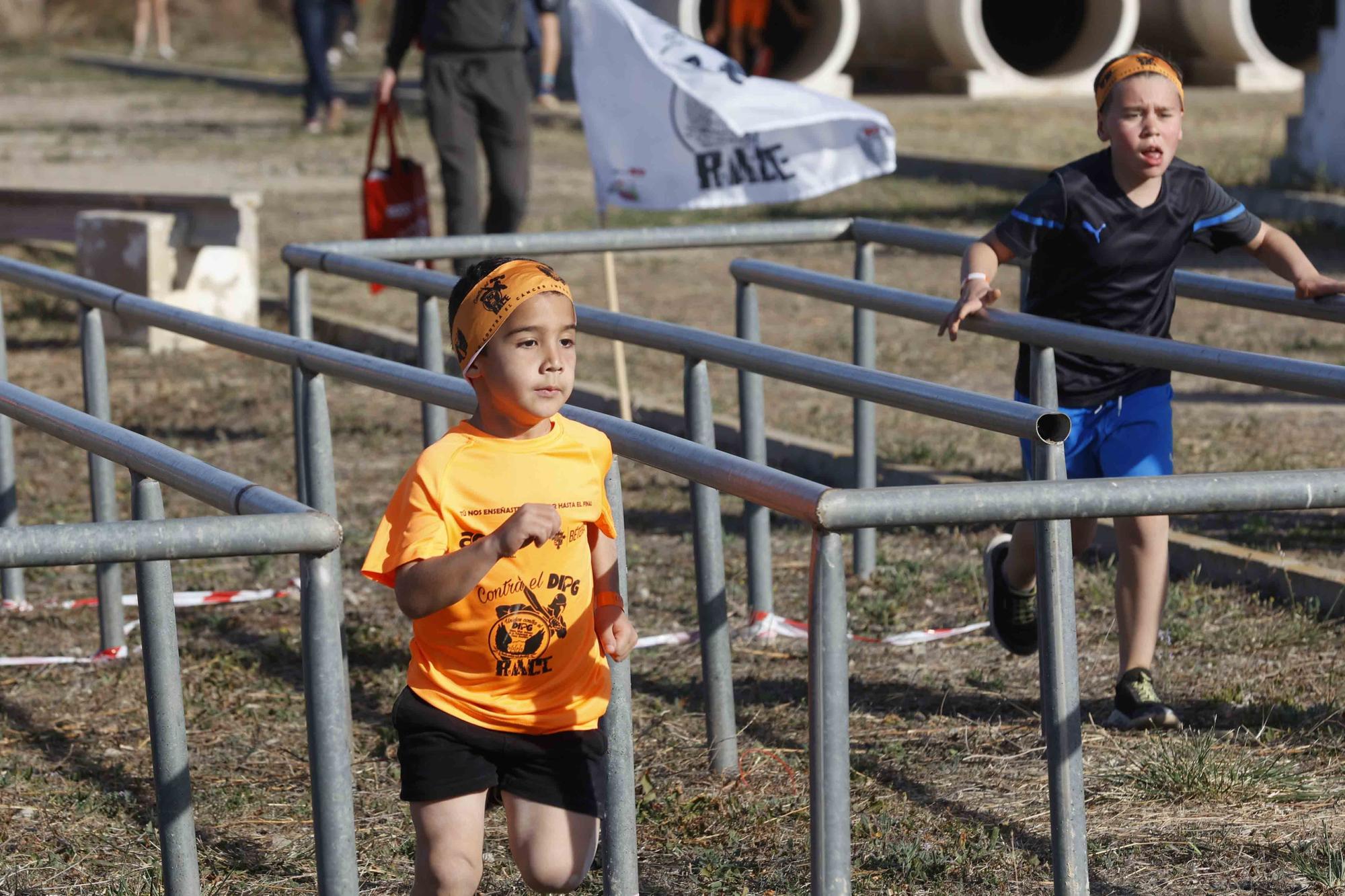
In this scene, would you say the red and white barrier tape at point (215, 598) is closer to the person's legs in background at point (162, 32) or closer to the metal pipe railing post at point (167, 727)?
the metal pipe railing post at point (167, 727)

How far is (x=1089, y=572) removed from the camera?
5328 mm

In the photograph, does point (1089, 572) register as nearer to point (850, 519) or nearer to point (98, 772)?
point (98, 772)

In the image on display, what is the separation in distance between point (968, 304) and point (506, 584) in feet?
5.31

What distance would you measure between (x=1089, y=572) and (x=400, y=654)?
1.86 metres

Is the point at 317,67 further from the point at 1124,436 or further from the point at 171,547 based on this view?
the point at 171,547

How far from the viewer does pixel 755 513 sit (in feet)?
16.1

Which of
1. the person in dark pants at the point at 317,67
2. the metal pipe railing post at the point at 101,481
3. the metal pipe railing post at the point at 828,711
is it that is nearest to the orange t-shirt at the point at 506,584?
the metal pipe railing post at the point at 828,711

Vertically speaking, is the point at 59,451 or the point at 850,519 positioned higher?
the point at 850,519

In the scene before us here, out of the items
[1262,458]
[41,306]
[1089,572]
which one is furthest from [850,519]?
[41,306]

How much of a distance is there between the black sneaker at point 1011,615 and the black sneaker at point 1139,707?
312 mm

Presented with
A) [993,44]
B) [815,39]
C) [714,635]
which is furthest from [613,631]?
[993,44]

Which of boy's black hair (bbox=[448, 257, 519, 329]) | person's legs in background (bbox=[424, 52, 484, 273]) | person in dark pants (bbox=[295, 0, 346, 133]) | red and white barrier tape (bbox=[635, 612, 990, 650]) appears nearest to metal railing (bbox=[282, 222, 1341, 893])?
red and white barrier tape (bbox=[635, 612, 990, 650])

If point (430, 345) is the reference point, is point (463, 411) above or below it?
above

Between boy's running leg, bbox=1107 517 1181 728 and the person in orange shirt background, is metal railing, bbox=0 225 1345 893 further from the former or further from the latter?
the person in orange shirt background
